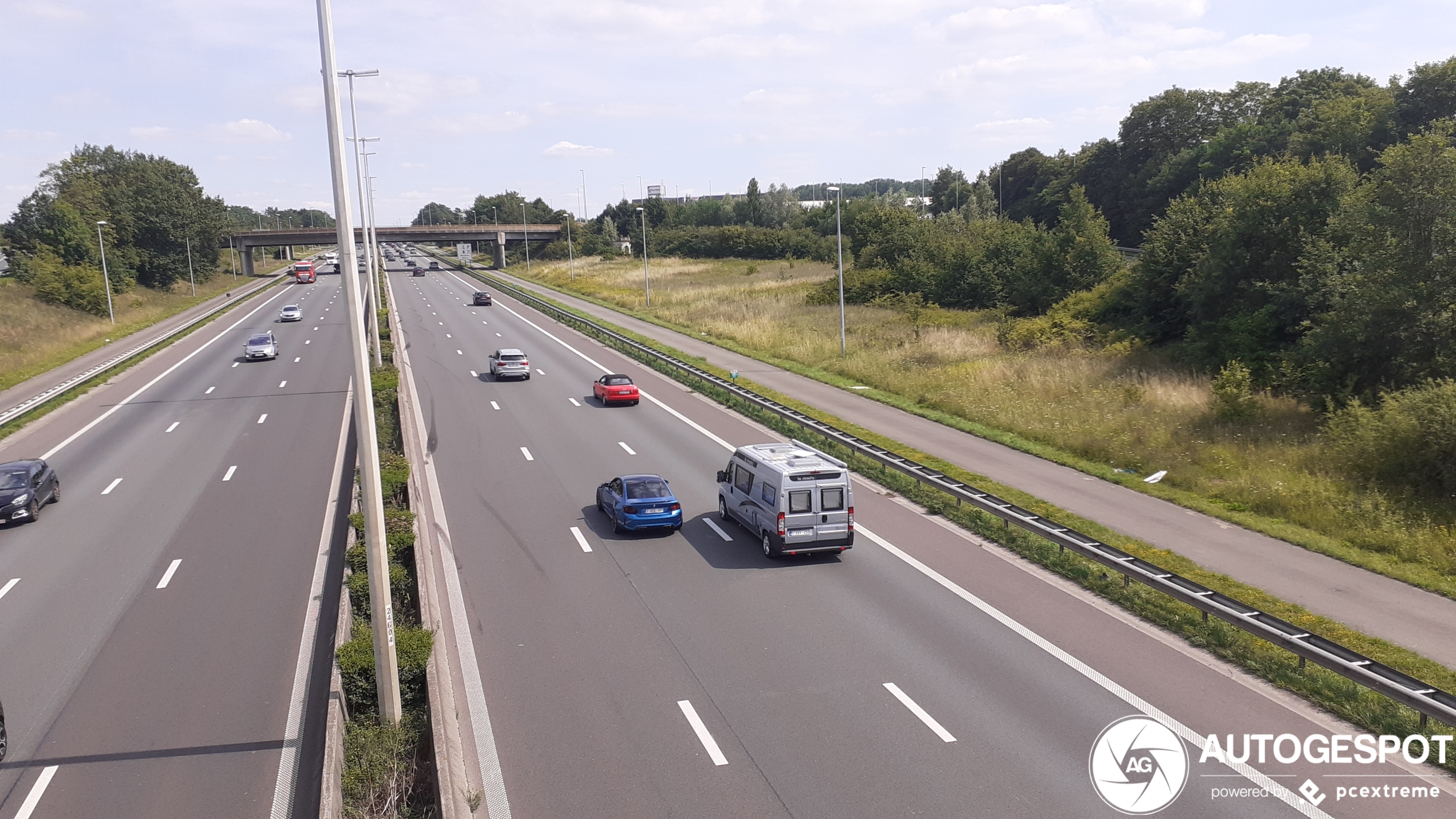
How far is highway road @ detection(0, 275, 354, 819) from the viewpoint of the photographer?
10844 mm

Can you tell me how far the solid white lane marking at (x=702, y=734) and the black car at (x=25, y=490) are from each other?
59.6ft

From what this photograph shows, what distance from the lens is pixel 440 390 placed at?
3862 cm

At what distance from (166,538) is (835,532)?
14.9m

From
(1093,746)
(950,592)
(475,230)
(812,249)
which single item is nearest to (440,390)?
(950,592)

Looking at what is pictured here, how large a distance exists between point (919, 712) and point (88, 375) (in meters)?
43.9

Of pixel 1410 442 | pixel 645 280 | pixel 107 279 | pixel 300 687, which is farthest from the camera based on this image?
pixel 645 280

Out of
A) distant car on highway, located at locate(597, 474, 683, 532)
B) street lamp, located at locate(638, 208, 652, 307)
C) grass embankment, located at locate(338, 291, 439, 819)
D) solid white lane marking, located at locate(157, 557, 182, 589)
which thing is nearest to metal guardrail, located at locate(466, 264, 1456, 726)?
distant car on highway, located at locate(597, 474, 683, 532)

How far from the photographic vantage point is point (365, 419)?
10758 millimetres

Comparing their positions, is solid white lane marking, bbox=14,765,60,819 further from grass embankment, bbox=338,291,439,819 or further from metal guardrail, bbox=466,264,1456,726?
metal guardrail, bbox=466,264,1456,726

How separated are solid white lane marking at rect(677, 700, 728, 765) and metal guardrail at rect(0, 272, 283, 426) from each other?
→ 105ft

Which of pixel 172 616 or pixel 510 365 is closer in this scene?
pixel 172 616

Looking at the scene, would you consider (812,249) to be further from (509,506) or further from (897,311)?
(509,506)

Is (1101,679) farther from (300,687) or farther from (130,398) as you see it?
(130,398)

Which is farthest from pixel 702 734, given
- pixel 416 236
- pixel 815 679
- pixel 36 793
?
pixel 416 236
